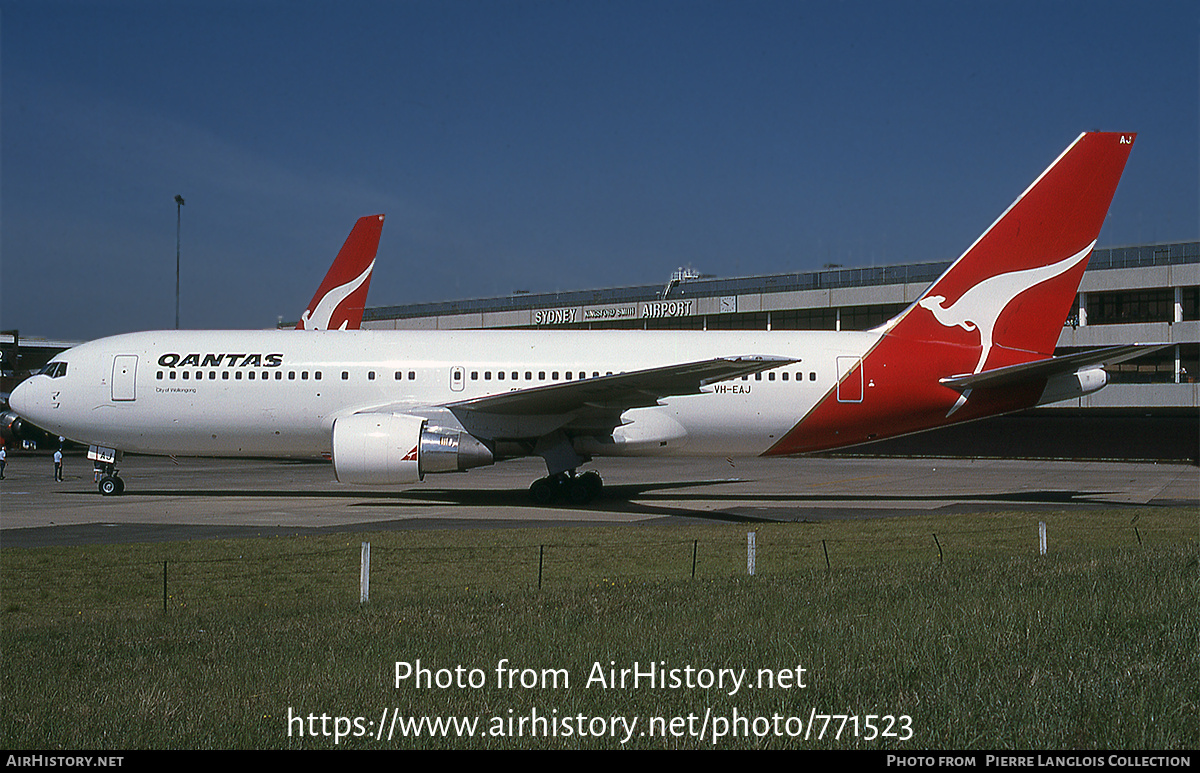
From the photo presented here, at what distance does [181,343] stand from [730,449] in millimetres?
13624

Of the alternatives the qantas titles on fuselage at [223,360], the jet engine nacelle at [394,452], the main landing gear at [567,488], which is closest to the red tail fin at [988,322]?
the main landing gear at [567,488]

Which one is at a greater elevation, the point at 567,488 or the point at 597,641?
the point at 567,488

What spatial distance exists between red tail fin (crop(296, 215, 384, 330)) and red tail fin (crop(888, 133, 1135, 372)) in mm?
19977

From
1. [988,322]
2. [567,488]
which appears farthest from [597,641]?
[988,322]

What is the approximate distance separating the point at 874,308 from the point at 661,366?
32.5m

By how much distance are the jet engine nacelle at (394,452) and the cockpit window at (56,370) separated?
7.97 meters

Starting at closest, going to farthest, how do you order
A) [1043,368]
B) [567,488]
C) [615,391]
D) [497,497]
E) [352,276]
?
[615,391] < [1043,368] < [567,488] < [497,497] < [352,276]

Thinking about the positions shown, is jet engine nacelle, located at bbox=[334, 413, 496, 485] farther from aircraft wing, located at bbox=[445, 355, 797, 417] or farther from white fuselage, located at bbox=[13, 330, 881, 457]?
white fuselage, located at bbox=[13, 330, 881, 457]

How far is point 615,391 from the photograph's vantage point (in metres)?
20.5

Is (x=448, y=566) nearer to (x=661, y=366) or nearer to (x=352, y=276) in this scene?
(x=661, y=366)

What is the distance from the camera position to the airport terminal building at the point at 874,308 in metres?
44.4

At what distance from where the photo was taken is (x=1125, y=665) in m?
6.28

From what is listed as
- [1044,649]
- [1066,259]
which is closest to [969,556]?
[1044,649]

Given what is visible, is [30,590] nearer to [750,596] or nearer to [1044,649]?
[750,596]
